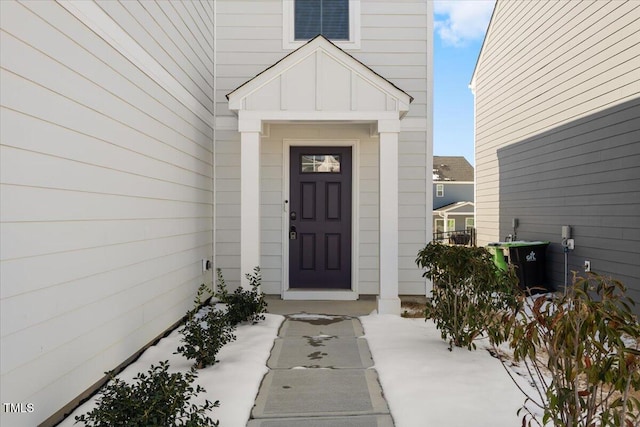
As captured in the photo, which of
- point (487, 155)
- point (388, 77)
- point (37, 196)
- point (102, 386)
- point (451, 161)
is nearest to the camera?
point (37, 196)

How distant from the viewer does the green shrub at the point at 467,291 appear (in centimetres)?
377

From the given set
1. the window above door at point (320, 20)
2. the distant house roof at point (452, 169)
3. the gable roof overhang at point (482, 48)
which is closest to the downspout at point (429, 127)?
the window above door at point (320, 20)

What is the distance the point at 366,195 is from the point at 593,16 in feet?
12.8

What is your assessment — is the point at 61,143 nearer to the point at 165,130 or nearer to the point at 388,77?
the point at 165,130

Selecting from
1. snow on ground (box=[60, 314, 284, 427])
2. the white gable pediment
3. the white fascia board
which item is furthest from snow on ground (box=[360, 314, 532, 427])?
the white gable pediment

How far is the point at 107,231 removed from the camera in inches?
124

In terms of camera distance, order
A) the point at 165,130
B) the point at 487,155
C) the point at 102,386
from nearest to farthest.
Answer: the point at 102,386 < the point at 165,130 < the point at 487,155

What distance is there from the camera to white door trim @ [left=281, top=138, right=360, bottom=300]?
245 inches

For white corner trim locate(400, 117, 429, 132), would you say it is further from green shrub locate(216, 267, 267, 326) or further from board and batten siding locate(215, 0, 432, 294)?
green shrub locate(216, 267, 267, 326)

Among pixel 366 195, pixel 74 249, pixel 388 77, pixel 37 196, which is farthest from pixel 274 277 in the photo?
pixel 37 196

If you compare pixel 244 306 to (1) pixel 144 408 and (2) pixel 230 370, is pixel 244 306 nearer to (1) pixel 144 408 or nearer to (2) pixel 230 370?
(2) pixel 230 370

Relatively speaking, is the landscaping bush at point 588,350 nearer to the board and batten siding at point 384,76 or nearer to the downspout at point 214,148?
the board and batten siding at point 384,76

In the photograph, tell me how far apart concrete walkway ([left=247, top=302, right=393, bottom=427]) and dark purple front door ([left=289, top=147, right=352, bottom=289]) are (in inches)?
61.8

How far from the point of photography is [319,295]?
6203mm
